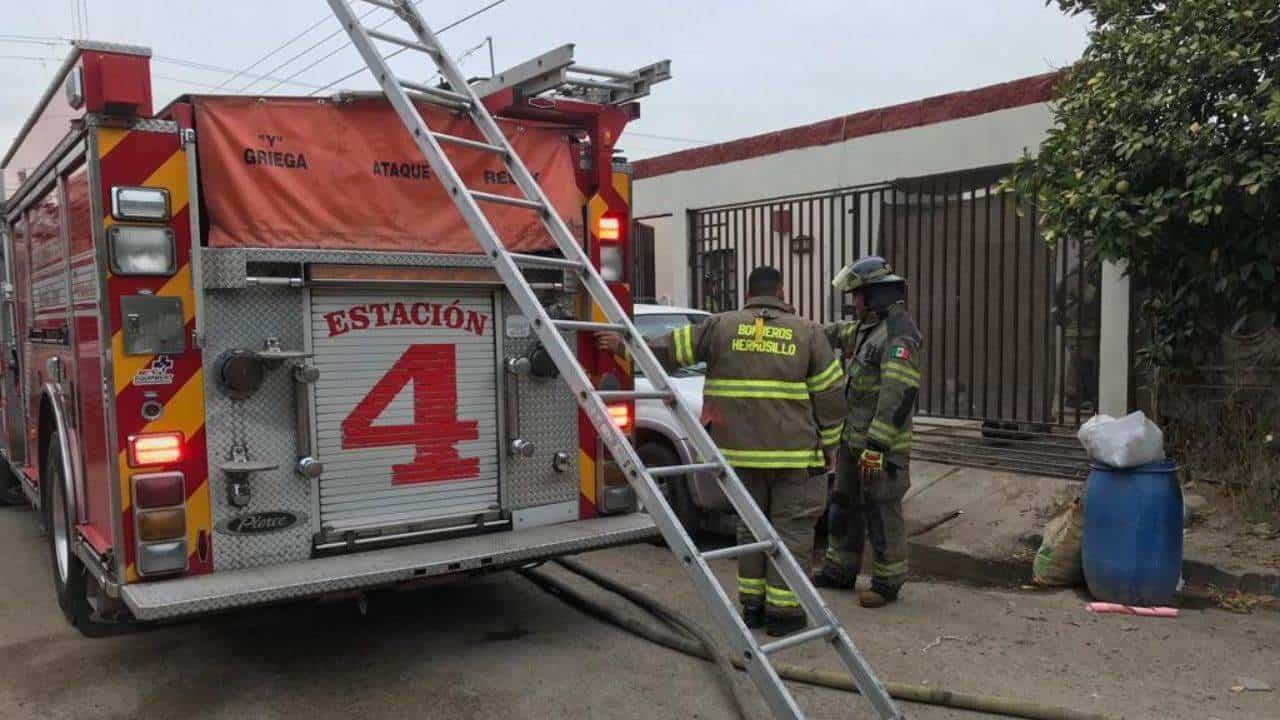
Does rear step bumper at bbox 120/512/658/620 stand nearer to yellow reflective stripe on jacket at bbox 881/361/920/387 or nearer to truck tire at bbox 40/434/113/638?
truck tire at bbox 40/434/113/638

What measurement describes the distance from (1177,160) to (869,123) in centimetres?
423

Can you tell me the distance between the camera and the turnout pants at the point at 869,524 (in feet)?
17.2

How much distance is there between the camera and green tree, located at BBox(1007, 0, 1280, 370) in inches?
228

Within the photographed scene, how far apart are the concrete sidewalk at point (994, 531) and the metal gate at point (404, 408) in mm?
3263

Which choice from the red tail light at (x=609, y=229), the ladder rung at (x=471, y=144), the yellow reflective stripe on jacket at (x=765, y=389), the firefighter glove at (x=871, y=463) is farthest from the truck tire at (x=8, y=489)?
the firefighter glove at (x=871, y=463)

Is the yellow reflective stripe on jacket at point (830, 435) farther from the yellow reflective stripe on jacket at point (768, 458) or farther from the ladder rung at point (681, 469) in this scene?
the ladder rung at point (681, 469)

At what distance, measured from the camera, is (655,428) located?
652 cm

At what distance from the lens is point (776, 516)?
4766mm

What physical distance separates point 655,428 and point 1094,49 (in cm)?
410

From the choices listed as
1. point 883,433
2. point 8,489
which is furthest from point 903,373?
point 8,489

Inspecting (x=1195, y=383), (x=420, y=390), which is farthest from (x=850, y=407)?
(x=1195, y=383)

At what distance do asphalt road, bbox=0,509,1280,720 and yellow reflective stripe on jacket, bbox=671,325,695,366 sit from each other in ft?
4.52

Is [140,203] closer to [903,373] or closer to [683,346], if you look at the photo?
[683,346]

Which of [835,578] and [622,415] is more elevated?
[622,415]
